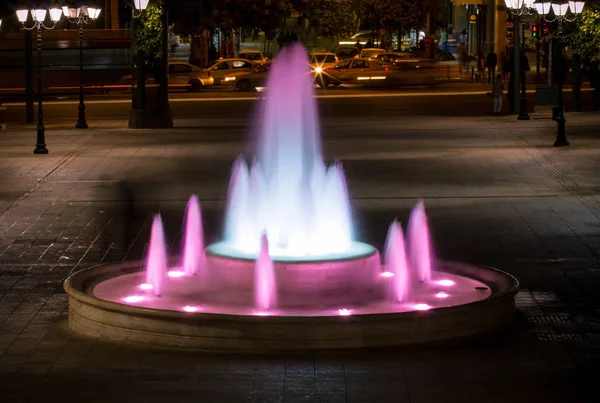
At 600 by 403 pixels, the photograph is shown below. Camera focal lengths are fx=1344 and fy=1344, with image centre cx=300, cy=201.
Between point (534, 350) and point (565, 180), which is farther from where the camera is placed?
point (565, 180)

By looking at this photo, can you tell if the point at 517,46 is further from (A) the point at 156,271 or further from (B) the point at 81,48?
(A) the point at 156,271

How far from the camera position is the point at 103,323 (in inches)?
435

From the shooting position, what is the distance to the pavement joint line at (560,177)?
1911 centimetres

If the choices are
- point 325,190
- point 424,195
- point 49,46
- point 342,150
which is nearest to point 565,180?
point 424,195

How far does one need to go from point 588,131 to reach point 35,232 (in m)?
17.6

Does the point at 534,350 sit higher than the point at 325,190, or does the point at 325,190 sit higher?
the point at 325,190

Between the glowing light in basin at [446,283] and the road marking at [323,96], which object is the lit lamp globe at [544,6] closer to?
the road marking at [323,96]

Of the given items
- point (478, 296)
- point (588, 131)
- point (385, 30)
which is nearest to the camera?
point (478, 296)

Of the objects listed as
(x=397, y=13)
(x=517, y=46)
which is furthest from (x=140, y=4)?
(x=397, y=13)

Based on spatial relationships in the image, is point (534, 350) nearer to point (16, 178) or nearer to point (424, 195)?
point (424, 195)

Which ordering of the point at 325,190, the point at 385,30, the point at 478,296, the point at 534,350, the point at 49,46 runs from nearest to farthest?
1. the point at 534,350
2. the point at 478,296
3. the point at 325,190
4. the point at 49,46
5. the point at 385,30

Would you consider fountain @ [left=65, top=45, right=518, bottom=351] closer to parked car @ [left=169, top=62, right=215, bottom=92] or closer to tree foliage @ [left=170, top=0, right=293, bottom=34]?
parked car @ [left=169, top=62, right=215, bottom=92]

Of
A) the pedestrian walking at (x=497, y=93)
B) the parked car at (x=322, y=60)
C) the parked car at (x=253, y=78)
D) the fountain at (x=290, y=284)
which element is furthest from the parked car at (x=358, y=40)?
the fountain at (x=290, y=284)

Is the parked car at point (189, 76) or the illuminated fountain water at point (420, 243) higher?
the parked car at point (189, 76)
